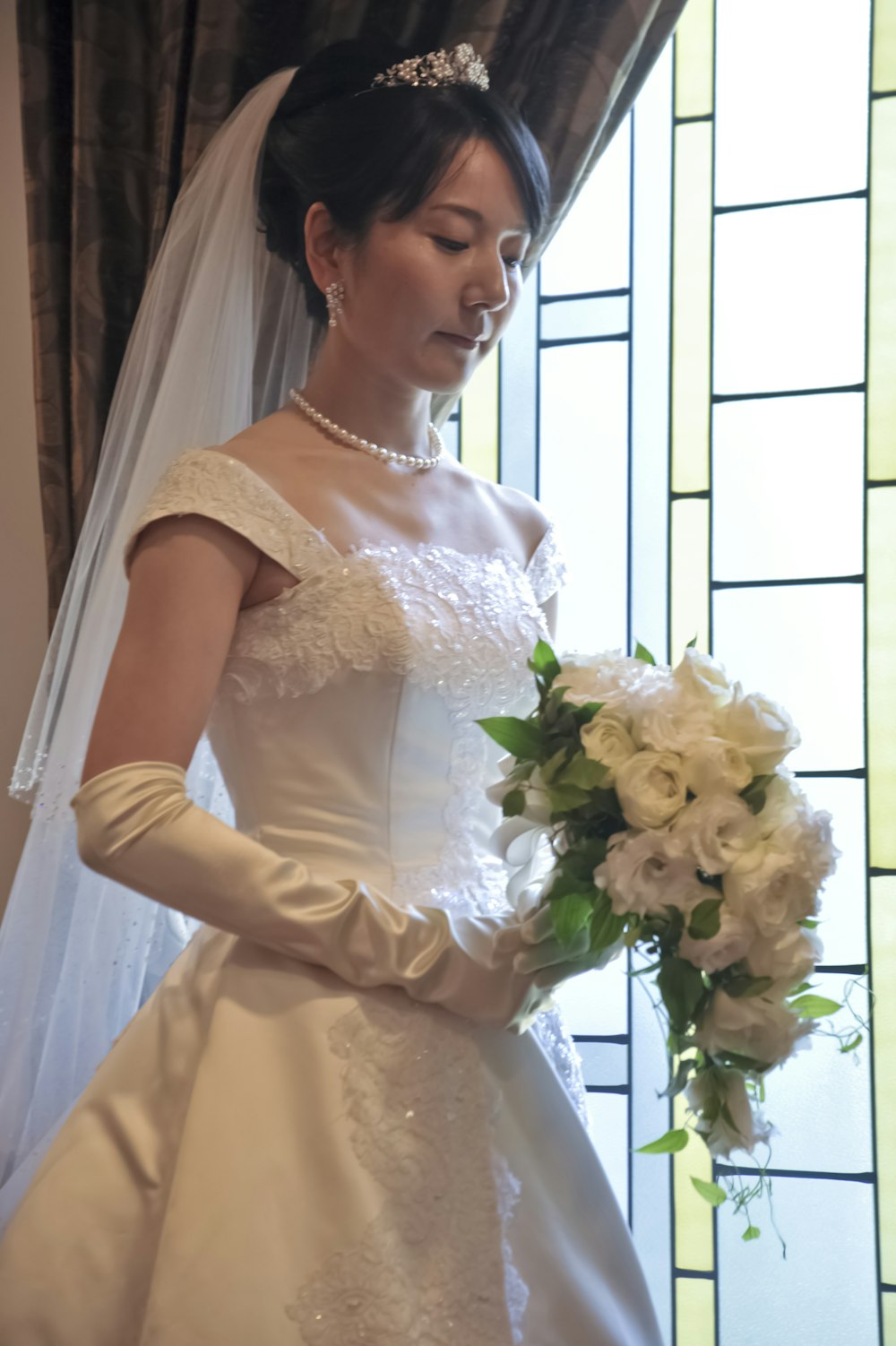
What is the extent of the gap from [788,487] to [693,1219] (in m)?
1.35

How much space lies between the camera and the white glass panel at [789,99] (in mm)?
2412

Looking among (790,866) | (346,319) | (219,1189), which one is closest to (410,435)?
(346,319)

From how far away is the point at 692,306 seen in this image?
8.07 feet

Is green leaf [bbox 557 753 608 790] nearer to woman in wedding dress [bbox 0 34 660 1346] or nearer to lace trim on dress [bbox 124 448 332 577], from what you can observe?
woman in wedding dress [bbox 0 34 660 1346]

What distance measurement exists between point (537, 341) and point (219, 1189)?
1.76 metres

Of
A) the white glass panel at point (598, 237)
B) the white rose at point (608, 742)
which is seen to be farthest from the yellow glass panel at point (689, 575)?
the white rose at point (608, 742)

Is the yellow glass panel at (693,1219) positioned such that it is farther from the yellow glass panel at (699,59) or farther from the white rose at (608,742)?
the yellow glass panel at (699,59)

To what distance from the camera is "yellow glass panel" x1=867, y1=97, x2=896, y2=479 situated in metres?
2.35

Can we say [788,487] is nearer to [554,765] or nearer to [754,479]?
[754,479]

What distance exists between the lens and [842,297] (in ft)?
7.90

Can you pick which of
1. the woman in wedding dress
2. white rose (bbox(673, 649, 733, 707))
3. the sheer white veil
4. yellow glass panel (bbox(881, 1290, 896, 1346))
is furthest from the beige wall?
yellow glass panel (bbox(881, 1290, 896, 1346))

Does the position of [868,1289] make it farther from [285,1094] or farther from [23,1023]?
[23,1023]

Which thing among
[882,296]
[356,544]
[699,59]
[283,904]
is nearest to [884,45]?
[699,59]

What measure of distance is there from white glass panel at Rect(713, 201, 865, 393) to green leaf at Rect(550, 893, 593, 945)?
1366mm
